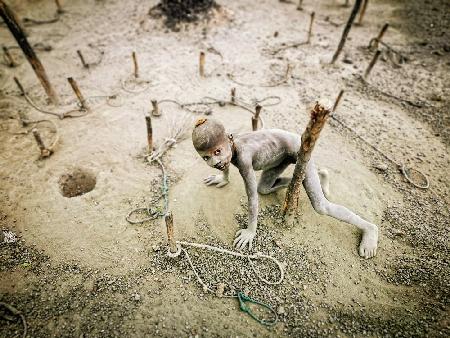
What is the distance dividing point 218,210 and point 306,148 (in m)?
1.61

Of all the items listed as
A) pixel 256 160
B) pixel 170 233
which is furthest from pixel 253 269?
pixel 256 160

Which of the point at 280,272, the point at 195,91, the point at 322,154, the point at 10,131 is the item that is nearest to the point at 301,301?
the point at 280,272

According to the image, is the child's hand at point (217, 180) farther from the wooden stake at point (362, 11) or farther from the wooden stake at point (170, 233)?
the wooden stake at point (362, 11)

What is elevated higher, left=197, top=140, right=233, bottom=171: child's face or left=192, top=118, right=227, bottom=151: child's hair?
left=192, top=118, right=227, bottom=151: child's hair

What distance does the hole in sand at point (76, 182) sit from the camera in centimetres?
406

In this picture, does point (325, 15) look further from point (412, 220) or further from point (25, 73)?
point (25, 73)

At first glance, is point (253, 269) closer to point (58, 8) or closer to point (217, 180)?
point (217, 180)

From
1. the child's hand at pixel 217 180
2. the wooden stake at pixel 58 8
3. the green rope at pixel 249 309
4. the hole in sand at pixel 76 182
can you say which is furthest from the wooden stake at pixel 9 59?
the green rope at pixel 249 309

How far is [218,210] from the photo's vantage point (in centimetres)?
365

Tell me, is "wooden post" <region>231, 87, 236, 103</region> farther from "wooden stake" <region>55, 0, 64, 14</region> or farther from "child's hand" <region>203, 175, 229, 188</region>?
"wooden stake" <region>55, 0, 64, 14</region>

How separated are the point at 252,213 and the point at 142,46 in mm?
6604

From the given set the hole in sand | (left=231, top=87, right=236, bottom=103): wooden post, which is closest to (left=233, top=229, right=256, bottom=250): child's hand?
the hole in sand

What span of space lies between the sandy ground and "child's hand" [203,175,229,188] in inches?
5.1

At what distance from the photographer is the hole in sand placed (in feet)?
13.3
